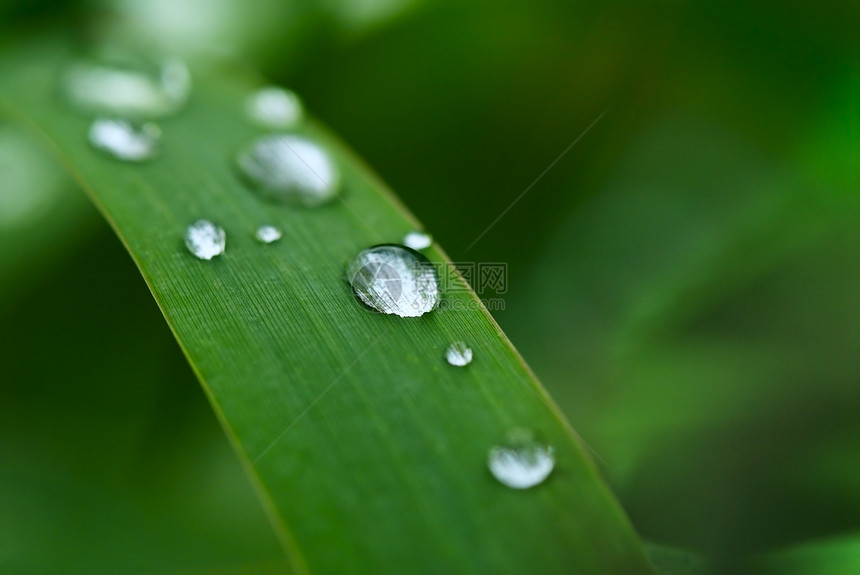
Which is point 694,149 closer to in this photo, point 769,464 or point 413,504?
point 769,464

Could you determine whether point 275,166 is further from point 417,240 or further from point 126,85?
point 126,85

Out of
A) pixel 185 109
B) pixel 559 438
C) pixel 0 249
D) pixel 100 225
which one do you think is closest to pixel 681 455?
pixel 559 438

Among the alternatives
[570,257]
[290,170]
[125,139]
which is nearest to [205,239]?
[290,170]

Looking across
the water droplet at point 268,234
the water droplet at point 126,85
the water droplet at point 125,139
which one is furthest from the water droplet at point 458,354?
the water droplet at point 126,85

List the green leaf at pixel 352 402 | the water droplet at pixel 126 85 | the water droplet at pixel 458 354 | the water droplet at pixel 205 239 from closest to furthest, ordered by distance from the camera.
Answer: the green leaf at pixel 352 402 → the water droplet at pixel 458 354 → the water droplet at pixel 205 239 → the water droplet at pixel 126 85

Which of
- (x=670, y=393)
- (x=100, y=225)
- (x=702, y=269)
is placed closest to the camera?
(x=670, y=393)

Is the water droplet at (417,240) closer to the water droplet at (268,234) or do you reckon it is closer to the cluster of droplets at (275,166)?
the cluster of droplets at (275,166)
